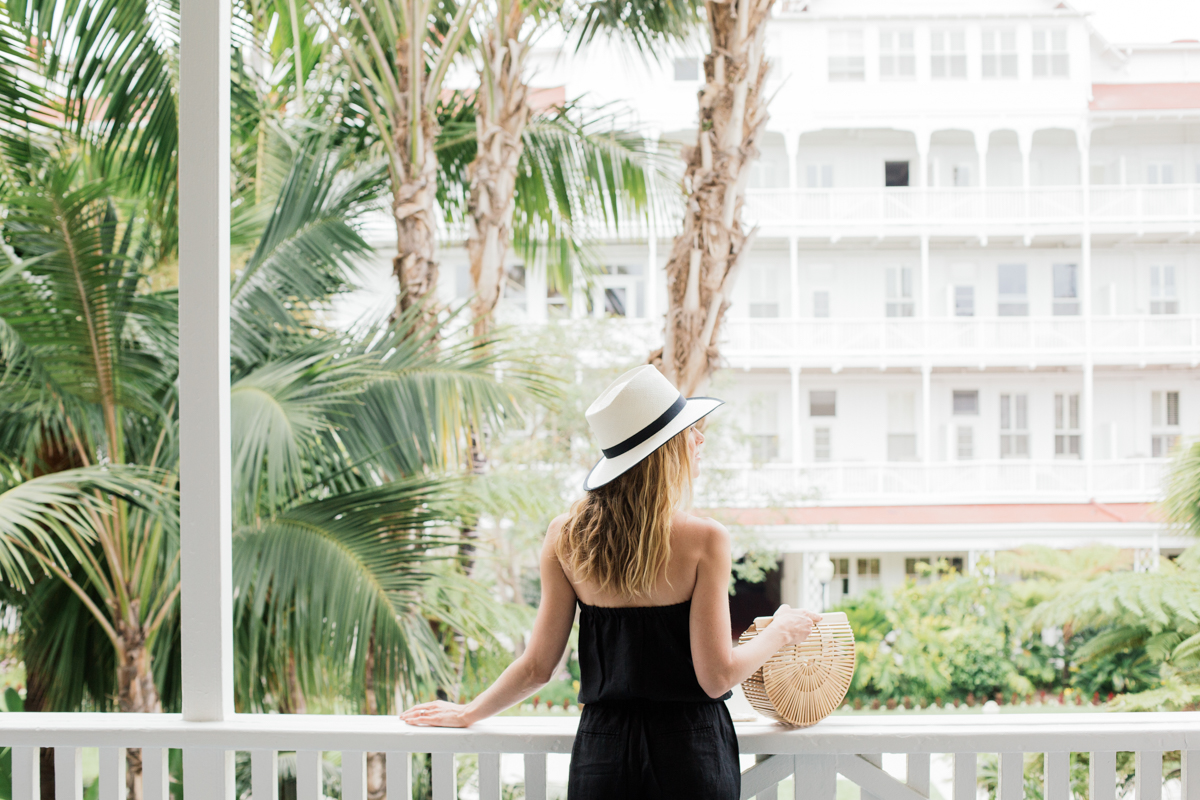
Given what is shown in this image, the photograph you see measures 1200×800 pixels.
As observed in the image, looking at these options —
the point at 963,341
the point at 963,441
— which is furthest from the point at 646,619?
the point at 963,441

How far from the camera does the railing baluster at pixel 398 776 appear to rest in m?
1.58

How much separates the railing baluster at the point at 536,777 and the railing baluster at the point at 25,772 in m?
0.94

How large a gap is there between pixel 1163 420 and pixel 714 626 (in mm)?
13081

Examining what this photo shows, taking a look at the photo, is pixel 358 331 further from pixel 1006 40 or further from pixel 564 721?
pixel 1006 40

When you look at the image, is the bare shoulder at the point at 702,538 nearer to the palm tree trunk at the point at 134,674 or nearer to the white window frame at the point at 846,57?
the palm tree trunk at the point at 134,674

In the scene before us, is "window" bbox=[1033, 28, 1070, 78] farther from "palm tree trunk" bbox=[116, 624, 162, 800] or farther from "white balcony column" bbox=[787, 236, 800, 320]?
"palm tree trunk" bbox=[116, 624, 162, 800]

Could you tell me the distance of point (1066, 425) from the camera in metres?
12.1

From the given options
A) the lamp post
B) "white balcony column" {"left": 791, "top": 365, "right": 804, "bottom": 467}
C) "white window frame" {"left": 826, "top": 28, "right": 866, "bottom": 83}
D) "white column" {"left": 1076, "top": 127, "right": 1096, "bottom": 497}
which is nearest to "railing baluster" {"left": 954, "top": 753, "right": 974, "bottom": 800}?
the lamp post

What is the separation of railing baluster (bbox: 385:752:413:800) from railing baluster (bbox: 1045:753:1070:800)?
3.73ft

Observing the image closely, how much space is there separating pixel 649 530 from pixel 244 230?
9.89ft

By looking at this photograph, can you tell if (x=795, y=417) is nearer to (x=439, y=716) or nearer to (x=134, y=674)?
(x=134, y=674)

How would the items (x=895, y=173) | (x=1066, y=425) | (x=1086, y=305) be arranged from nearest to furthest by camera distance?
(x=1086, y=305) → (x=1066, y=425) → (x=895, y=173)

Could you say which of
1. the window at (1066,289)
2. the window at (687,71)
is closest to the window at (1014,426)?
the window at (1066,289)

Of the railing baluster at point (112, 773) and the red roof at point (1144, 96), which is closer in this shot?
the railing baluster at point (112, 773)
